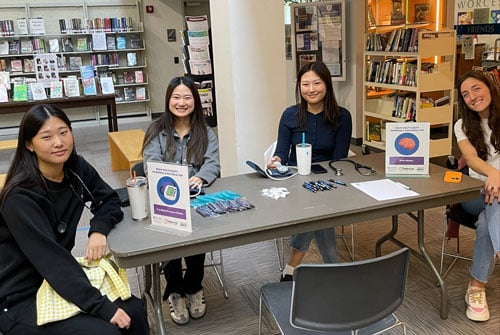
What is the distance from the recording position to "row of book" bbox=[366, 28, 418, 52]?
5137mm

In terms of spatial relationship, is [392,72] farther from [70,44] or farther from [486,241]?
[70,44]

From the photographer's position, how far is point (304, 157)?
253cm

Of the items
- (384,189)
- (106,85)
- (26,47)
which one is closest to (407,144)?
(384,189)

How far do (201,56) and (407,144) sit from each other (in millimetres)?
3731

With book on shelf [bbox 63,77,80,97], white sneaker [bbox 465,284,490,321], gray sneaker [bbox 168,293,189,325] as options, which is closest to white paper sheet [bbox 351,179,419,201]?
white sneaker [bbox 465,284,490,321]

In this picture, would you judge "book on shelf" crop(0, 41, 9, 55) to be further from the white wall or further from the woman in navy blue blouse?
the woman in navy blue blouse

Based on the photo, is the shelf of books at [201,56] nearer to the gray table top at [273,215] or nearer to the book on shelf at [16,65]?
the gray table top at [273,215]

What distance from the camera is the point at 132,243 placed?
181cm

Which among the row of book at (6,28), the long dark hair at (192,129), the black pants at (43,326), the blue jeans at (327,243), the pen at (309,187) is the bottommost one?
the blue jeans at (327,243)

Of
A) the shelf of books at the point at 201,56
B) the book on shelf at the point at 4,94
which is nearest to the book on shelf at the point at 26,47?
the book on shelf at the point at 4,94

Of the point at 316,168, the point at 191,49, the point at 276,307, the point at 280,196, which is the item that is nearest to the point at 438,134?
the point at 191,49

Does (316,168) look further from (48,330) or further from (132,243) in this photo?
(48,330)

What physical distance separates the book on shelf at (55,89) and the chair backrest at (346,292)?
19.0 feet

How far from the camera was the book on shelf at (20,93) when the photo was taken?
6.30 m
